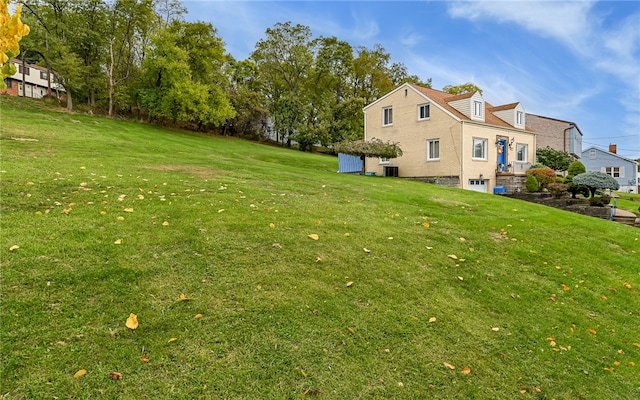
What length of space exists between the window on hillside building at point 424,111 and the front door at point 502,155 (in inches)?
210

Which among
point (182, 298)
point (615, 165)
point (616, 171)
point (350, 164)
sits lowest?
point (182, 298)

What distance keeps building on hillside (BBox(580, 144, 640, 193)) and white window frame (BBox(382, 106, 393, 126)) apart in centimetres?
3468

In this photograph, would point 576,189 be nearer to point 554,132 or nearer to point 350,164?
point 350,164

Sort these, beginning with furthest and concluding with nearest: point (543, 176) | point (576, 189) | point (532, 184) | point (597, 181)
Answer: point (543, 176), point (532, 184), point (576, 189), point (597, 181)

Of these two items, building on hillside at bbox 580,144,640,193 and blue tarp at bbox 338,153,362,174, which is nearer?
blue tarp at bbox 338,153,362,174

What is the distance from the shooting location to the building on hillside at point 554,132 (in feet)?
119

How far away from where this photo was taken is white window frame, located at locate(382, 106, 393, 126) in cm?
2444

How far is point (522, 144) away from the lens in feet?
80.5

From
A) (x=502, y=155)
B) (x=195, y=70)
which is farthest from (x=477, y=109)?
(x=195, y=70)

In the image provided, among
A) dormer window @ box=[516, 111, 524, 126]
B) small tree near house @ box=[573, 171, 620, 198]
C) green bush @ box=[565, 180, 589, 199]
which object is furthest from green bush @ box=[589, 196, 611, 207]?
dormer window @ box=[516, 111, 524, 126]

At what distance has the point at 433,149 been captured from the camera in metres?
22.1

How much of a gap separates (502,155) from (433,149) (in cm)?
522

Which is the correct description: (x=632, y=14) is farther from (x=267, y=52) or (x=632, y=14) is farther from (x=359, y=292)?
(x=267, y=52)

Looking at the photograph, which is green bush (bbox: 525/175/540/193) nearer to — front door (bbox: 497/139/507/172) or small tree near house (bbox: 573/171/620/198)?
front door (bbox: 497/139/507/172)
